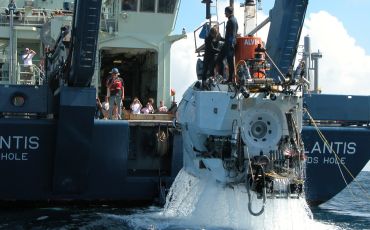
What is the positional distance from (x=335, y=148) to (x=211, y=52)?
3902mm

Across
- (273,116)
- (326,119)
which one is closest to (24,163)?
(273,116)

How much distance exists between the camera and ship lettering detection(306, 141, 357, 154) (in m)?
14.2

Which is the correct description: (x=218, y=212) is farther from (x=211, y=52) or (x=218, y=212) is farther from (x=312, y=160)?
(x=312, y=160)

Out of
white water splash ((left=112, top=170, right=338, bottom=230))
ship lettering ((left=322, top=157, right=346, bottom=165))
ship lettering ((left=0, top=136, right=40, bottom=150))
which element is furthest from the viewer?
ship lettering ((left=322, top=157, right=346, bottom=165))

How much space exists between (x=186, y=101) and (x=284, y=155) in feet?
8.07

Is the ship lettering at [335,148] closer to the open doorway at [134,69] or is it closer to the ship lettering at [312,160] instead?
the ship lettering at [312,160]

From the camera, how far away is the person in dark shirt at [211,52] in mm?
12195

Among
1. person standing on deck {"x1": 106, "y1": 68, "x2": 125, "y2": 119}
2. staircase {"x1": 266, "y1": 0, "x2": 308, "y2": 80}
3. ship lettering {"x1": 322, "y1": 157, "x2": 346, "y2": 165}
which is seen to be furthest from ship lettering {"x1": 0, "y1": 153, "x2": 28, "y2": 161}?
ship lettering {"x1": 322, "y1": 157, "x2": 346, "y2": 165}

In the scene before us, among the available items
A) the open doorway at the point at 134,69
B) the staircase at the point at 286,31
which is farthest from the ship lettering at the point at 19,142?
the staircase at the point at 286,31

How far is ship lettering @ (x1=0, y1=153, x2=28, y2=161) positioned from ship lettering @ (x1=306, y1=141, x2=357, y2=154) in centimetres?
575

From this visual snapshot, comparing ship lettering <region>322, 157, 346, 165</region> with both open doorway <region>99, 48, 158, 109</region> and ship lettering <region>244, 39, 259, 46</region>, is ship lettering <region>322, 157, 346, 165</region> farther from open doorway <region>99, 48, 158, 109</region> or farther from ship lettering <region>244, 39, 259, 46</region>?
open doorway <region>99, 48, 158, 109</region>

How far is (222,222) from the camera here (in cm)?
1117

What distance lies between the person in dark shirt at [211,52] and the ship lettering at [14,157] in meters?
3.89

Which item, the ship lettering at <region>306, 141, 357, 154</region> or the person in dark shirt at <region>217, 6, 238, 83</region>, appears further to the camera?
the ship lettering at <region>306, 141, 357, 154</region>
